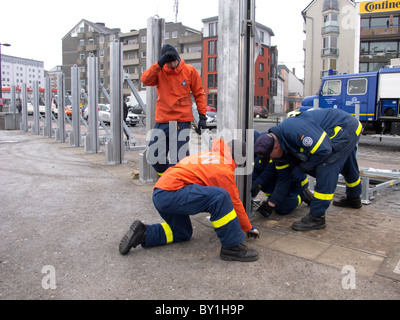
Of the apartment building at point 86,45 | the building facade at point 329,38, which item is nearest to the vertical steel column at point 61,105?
the building facade at point 329,38

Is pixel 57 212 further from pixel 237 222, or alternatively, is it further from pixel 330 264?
pixel 330 264

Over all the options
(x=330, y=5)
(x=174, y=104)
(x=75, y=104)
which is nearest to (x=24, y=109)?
(x=75, y=104)

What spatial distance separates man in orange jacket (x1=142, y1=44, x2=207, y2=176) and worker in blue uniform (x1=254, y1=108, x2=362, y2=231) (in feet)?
4.21

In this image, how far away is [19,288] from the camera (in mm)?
2539

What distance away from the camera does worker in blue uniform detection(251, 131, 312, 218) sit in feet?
13.6

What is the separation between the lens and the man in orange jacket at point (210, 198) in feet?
9.48

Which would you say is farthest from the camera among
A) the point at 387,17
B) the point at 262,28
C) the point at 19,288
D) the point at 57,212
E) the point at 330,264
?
the point at 262,28

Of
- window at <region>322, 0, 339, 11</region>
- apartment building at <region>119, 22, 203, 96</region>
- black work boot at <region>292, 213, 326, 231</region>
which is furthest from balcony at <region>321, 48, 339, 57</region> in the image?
black work boot at <region>292, 213, 326, 231</region>

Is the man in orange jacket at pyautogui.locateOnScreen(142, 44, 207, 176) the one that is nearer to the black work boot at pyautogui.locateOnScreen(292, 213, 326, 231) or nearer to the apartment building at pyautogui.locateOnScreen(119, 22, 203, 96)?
the black work boot at pyautogui.locateOnScreen(292, 213, 326, 231)

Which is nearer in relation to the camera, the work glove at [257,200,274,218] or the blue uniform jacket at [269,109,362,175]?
the blue uniform jacket at [269,109,362,175]

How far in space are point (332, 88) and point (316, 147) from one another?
12.0m

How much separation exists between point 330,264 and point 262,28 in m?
60.6

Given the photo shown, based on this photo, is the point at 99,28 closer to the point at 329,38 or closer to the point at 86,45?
the point at 86,45
